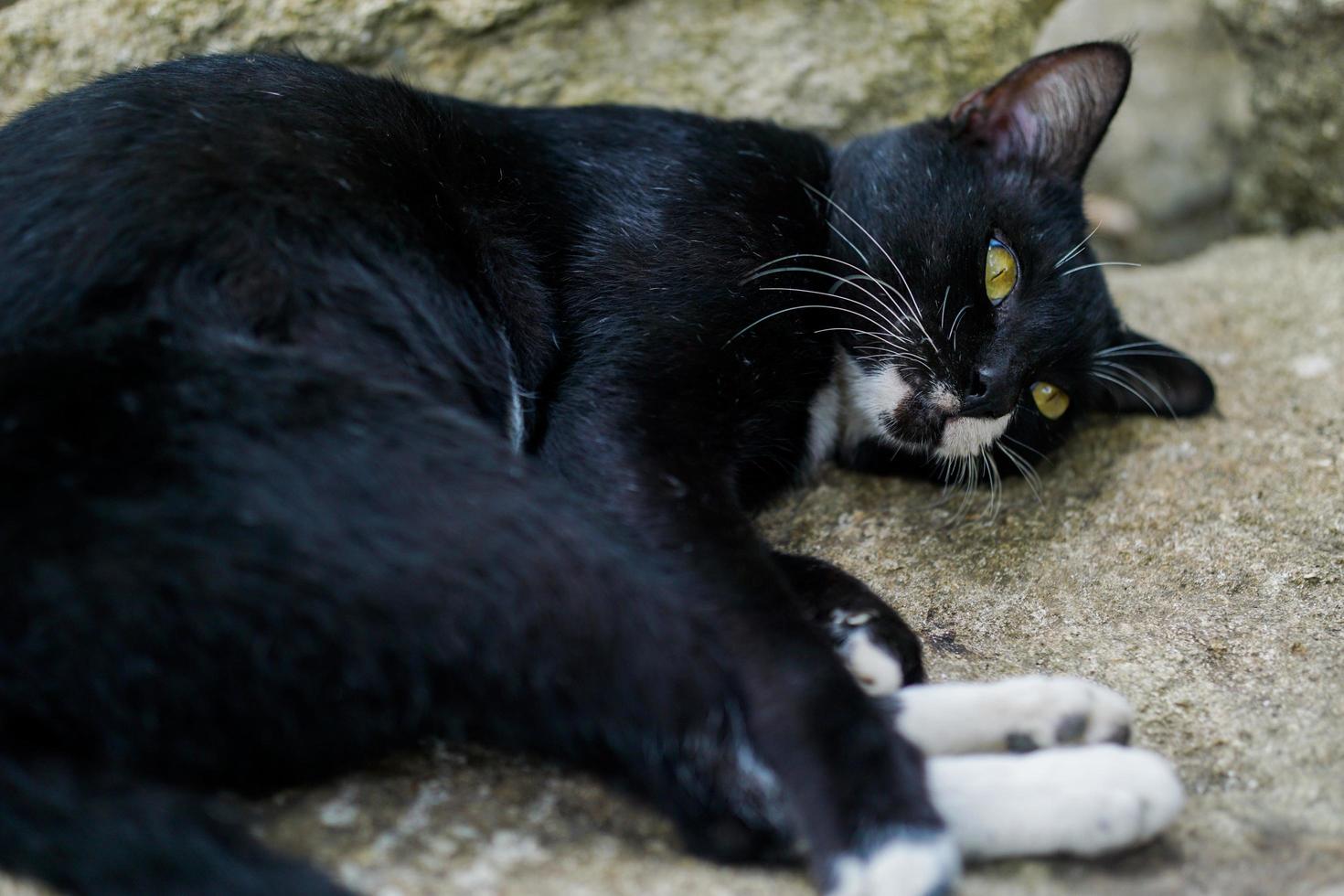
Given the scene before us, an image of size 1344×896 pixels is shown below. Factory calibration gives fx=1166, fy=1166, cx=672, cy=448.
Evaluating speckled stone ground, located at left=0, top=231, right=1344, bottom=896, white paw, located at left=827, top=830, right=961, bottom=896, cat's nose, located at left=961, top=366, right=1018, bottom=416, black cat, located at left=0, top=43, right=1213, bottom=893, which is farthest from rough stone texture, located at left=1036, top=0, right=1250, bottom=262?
white paw, located at left=827, top=830, right=961, bottom=896

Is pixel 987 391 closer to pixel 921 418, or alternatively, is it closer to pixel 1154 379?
pixel 921 418

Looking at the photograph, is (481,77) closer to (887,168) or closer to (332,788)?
(887,168)

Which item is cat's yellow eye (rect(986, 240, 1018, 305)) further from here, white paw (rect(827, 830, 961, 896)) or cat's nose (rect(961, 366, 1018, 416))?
white paw (rect(827, 830, 961, 896))

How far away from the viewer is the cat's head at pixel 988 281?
2242mm

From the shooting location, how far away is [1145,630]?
6.75 ft

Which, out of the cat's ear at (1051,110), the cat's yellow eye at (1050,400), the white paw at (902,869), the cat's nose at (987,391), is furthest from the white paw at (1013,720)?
the cat's ear at (1051,110)

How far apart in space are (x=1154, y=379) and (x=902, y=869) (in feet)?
5.00

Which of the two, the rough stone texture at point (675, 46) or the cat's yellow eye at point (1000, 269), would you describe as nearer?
the cat's yellow eye at point (1000, 269)

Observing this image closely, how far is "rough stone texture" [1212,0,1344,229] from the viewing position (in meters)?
3.26

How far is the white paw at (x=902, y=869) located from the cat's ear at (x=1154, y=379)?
1351 millimetres

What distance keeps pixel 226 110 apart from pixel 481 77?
3.87 ft

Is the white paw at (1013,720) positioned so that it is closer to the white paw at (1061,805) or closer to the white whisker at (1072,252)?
the white paw at (1061,805)

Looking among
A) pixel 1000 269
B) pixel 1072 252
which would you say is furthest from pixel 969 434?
pixel 1072 252

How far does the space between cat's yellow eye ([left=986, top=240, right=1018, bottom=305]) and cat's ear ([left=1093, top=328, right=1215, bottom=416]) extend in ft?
1.14
